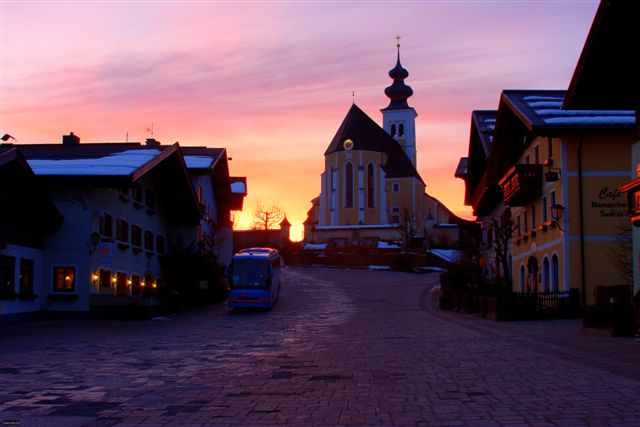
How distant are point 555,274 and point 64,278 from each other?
737 inches

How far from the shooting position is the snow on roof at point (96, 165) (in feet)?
99.3

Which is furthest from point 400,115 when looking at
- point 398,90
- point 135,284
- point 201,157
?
point 135,284

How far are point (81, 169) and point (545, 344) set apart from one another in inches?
748

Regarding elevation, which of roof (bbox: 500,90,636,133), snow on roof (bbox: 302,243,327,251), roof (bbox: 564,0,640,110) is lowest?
snow on roof (bbox: 302,243,327,251)

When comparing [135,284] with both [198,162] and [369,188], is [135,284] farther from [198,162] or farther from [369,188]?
[369,188]

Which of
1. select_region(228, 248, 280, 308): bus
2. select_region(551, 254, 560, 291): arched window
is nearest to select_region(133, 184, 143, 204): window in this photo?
select_region(228, 248, 280, 308): bus

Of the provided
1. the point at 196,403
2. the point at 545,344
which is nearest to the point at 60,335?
the point at 545,344

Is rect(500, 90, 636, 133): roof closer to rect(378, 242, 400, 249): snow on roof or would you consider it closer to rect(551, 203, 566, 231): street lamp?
rect(551, 203, 566, 231): street lamp

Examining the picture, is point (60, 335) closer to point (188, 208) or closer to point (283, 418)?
point (283, 418)

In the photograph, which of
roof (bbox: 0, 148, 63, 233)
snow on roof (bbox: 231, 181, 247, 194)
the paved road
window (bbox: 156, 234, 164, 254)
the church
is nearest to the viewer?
the paved road

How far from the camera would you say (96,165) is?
103 ft

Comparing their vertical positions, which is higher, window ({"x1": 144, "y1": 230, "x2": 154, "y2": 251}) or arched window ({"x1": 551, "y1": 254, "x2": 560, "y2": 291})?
window ({"x1": 144, "y1": 230, "x2": 154, "y2": 251})

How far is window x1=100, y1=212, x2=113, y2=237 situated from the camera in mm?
32906

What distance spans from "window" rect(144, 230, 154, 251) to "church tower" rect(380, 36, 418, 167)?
89456 millimetres
